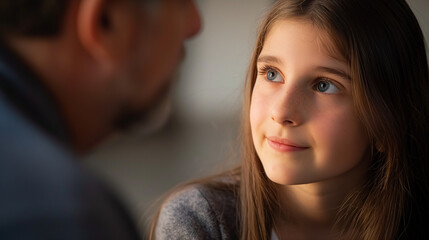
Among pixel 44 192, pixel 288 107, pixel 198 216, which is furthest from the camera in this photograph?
pixel 198 216

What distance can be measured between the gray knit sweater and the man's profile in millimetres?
758

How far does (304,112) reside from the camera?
1.12 metres

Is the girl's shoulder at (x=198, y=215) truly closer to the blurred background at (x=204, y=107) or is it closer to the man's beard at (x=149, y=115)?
the man's beard at (x=149, y=115)

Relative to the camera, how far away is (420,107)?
129 cm

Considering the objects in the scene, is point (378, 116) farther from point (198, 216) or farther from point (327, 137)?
point (198, 216)

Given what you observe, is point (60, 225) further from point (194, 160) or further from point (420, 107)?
point (194, 160)

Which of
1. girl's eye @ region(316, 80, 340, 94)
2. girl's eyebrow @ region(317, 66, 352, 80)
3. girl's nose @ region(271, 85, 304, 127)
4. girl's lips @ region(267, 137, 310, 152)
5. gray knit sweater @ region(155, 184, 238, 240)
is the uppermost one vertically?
girl's eyebrow @ region(317, 66, 352, 80)

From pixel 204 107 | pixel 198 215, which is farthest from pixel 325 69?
pixel 204 107

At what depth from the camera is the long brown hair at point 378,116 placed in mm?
1158

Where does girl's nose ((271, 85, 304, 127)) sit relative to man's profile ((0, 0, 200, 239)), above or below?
below

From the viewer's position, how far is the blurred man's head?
45cm

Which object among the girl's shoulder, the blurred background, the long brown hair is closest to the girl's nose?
the long brown hair

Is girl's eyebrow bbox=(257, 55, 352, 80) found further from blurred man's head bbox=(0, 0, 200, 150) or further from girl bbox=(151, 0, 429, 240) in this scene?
blurred man's head bbox=(0, 0, 200, 150)

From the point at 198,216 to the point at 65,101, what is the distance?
0.84 metres
